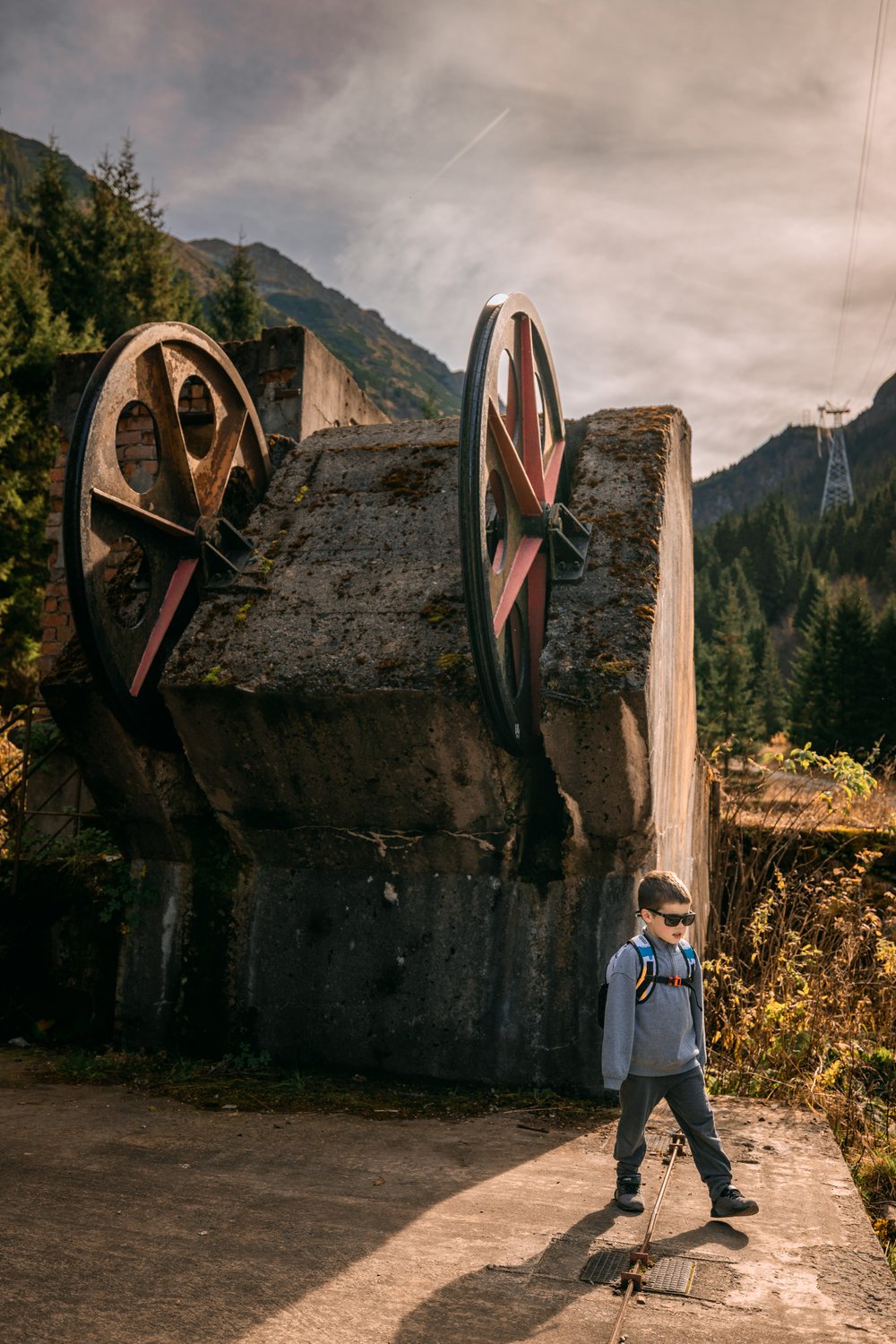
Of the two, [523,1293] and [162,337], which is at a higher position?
[162,337]

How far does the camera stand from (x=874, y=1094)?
4.97 m

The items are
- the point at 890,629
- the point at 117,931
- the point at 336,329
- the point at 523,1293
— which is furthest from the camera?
the point at 336,329

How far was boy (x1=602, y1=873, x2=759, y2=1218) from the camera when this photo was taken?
2.84 m

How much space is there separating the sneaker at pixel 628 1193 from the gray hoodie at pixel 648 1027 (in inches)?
9.7

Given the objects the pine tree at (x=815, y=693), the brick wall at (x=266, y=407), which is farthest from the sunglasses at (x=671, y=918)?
the pine tree at (x=815, y=693)

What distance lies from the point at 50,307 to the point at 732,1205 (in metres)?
21.5

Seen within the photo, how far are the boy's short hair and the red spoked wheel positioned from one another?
94 centimetres

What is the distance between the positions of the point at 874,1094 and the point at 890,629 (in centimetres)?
3256

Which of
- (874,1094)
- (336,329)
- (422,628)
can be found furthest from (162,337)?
(336,329)

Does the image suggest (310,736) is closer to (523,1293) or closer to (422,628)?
(422,628)

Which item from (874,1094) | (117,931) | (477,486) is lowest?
(874,1094)

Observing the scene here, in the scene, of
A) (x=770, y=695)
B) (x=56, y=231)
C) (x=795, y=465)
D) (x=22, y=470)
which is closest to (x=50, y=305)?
(x=56, y=231)

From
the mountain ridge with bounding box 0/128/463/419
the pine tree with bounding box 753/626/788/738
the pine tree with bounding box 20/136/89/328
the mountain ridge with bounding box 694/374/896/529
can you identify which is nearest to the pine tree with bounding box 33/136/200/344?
the pine tree with bounding box 20/136/89/328

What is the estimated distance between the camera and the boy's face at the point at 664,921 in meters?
2.96
